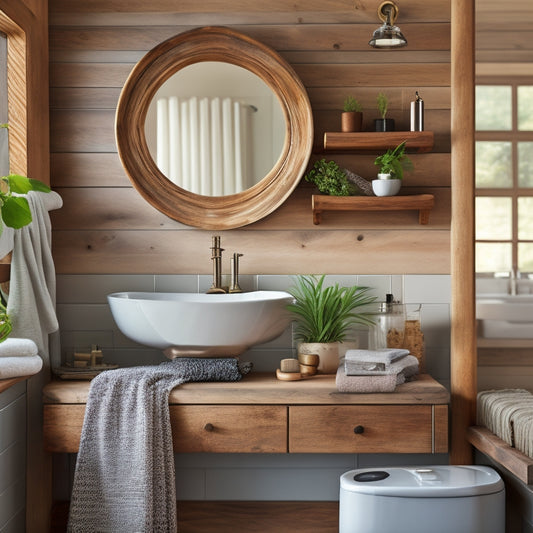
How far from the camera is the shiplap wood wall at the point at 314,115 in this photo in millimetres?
3102

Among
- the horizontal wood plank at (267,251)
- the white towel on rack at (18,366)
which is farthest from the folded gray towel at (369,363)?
the white towel on rack at (18,366)

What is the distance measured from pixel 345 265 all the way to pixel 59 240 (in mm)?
1224

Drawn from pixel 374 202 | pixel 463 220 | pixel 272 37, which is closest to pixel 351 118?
pixel 374 202

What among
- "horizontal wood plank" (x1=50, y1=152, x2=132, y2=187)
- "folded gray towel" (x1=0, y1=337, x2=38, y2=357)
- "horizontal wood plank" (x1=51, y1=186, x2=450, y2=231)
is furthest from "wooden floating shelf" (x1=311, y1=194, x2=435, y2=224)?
"folded gray towel" (x1=0, y1=337, x2=38, y2=357)

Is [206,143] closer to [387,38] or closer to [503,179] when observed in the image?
[387,38]

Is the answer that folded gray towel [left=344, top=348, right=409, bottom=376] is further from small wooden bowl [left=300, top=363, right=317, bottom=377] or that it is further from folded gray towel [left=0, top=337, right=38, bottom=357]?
folded gray towel [left=0, top=337, right=38, bottom=357]

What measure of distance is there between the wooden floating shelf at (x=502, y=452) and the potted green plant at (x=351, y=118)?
1.29 metres

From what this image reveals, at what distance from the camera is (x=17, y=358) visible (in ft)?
7.75

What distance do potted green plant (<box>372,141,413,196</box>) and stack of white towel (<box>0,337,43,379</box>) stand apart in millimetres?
1461

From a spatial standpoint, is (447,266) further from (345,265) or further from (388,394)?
(388,394)

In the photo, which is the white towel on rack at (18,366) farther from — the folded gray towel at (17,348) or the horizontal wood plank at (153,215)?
the horizontal wood plank at (153,215)

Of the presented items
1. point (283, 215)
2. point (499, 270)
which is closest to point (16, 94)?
point (283, 215)

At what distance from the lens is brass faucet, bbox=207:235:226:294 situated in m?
3.04

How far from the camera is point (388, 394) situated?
2703mm
